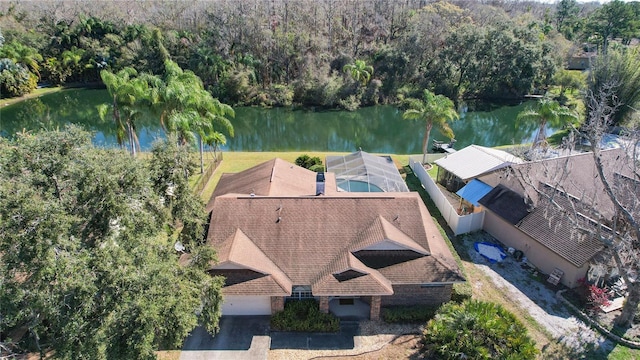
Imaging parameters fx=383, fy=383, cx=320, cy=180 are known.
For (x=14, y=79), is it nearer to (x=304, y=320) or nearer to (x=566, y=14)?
(x=304, y=320)

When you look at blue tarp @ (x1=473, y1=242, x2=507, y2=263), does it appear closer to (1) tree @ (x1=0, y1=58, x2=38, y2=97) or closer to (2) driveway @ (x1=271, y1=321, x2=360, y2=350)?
(2) driveway @ (x1=271, y1=321, x2=360, y2=350)

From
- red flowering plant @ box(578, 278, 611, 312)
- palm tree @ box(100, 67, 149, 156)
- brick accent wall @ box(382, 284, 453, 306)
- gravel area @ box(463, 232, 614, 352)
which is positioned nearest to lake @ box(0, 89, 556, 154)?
palm tree @ box(100, 67, 149, 156)

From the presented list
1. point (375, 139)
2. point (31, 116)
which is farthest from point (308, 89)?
point (31, 116)

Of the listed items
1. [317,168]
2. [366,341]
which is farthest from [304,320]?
[317,168]

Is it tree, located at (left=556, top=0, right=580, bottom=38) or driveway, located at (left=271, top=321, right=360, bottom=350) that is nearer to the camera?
driveway, located at (left=271, top=321, right=360, bottom=350)

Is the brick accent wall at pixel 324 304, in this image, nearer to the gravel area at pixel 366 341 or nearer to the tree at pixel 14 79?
the gravel area at pixel 366 341

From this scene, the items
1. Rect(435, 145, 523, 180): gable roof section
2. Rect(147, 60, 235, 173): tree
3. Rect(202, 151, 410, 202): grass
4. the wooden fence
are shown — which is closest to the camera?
Rect(435, 145, 523, 180): gable roof section
